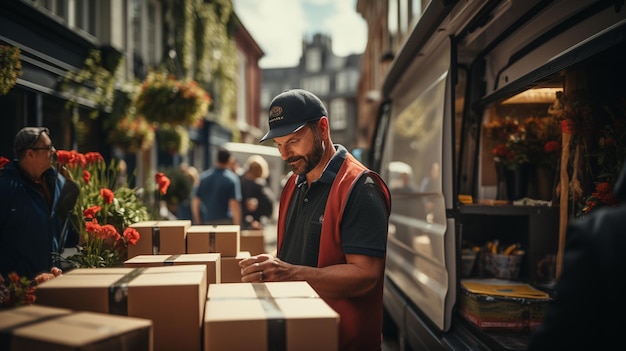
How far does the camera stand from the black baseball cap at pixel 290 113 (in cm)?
225

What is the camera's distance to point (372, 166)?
19.7 feet

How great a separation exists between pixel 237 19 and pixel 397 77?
14.2m

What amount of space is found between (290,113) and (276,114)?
0.07 meters

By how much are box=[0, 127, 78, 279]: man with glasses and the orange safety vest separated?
1.72 metres

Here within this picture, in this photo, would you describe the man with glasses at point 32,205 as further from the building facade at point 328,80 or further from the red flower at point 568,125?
the building facade at point 328,80

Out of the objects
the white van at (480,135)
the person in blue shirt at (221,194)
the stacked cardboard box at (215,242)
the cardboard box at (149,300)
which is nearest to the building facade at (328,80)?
the person in blue shirt at (221,194)

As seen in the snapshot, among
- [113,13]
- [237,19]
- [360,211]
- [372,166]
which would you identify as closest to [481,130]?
[372,166]

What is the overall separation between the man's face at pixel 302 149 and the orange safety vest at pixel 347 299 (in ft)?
0.71

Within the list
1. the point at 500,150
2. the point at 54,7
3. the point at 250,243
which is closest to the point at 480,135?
the point at 500,150

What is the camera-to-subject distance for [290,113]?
88.6 inches

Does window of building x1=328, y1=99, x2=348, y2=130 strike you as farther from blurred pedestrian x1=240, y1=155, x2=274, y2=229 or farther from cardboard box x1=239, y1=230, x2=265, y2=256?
cardboard box x1=239, y1=230, x2=265, y2=256

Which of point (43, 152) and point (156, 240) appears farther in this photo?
point (43, 152)

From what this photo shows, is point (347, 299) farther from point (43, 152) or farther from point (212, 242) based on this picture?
point (43, 152)

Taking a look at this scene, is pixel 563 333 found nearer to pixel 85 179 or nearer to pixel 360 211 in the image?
pixel 360 211
